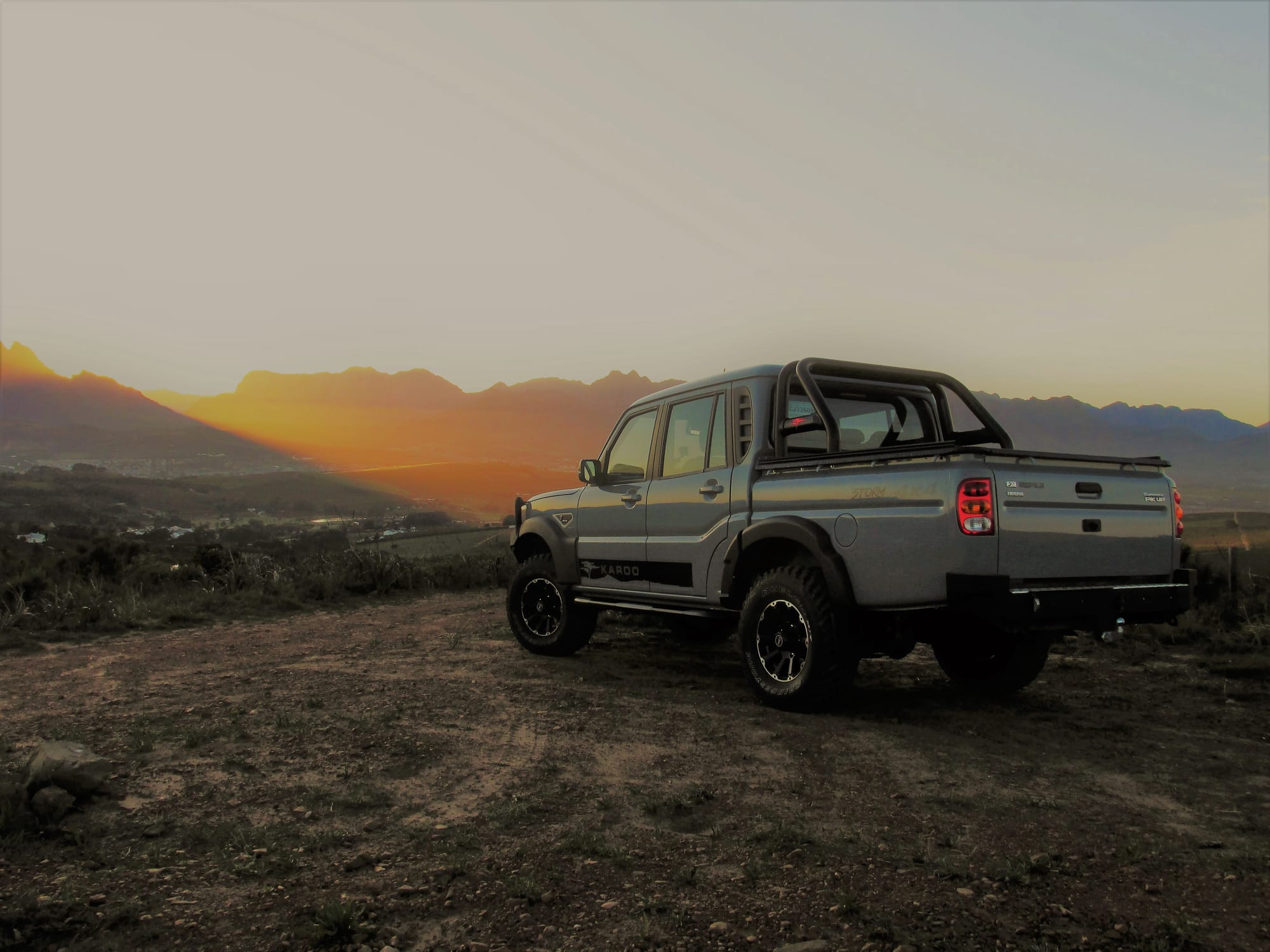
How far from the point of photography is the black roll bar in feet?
18.8

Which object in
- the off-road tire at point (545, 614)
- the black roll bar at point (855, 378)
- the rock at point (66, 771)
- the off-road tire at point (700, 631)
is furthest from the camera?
the off-road tire at point (700, 631)

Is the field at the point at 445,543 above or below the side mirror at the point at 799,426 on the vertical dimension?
below

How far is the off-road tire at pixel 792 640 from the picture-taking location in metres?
5.23

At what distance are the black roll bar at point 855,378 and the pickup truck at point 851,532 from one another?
0.7 inches

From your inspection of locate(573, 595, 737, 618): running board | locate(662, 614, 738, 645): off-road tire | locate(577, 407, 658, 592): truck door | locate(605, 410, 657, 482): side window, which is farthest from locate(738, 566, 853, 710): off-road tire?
locate(662, 614, 738, 645): off-road tire

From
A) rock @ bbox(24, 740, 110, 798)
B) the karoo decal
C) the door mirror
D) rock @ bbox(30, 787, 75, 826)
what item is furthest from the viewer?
the door mirror

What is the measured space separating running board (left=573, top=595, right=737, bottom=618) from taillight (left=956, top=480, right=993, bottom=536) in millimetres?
2115

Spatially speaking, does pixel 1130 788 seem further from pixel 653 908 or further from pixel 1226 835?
pixel 653 908

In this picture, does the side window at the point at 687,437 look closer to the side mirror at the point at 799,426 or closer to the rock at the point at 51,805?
the side mirror at the point at 799,426

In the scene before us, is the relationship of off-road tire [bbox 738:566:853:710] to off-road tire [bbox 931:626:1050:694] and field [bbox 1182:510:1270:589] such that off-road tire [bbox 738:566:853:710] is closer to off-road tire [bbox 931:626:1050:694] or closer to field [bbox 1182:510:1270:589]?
off-road tire [bbox 931:626:1050:694]

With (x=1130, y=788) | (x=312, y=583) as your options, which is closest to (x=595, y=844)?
(x=1130, y=788)

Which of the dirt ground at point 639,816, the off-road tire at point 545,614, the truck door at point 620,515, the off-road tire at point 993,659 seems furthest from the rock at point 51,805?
the off-road tire at point 993,659

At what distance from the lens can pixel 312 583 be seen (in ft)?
41.2

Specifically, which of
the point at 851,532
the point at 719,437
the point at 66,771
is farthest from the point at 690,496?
the point at 66,771
